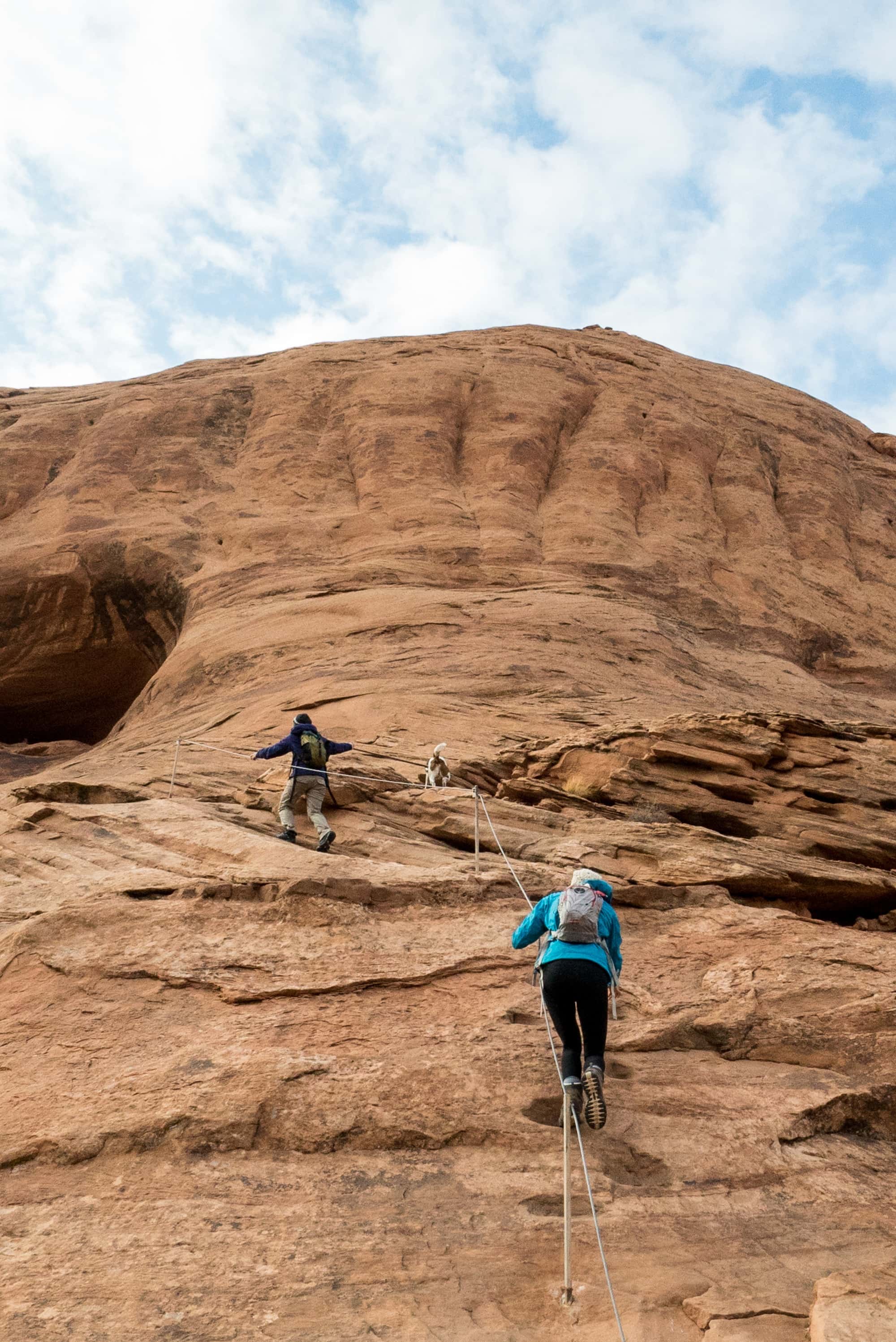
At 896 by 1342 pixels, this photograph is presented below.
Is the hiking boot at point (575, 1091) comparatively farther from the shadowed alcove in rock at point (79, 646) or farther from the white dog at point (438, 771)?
the shadowed alcove in rock at point (79, 646)

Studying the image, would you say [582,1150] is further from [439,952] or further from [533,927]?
[439,952]

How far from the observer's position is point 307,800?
11.3 metres

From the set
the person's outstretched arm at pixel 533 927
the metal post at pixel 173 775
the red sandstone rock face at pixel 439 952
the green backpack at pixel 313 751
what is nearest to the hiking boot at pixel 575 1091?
the red sandstone rock face at pixel 439 952

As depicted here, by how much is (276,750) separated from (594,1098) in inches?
254

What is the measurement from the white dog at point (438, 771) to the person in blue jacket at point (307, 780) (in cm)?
126

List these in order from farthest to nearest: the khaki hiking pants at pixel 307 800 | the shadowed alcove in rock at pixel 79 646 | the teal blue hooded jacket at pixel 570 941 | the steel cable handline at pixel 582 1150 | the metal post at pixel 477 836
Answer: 1. the shadowed alcove in rock at pixel 79 646
2. the khaki hiking pants at pixel 307 800
3. the metal post at pixel 477 836
4. the teal blue hooded jacket at pixel 570 941
5. the steel cable handline at pixel 582 1150

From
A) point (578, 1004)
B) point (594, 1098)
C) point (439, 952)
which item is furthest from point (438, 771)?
point (594, 1098)

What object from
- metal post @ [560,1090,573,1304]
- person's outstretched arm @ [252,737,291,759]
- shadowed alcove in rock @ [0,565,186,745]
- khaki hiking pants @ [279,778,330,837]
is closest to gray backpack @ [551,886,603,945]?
metal post @ [560,1090,573,1304]

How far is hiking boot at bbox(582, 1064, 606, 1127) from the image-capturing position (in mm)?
6344

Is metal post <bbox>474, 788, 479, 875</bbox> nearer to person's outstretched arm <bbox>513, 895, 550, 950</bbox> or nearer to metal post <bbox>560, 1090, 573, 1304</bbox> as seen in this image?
person's outstretched arm <bbox>513, 895, 550, 950</bbox>

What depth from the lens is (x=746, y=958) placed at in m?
8.81

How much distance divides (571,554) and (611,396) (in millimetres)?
9771

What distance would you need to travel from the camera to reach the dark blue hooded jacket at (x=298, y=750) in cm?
1120

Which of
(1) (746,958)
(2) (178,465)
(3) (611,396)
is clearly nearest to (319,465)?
(2) (178,465)
